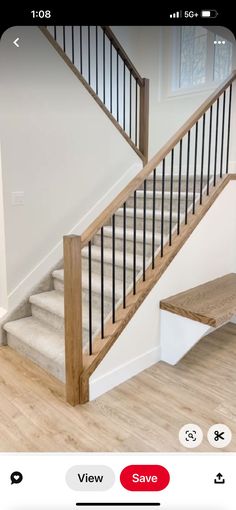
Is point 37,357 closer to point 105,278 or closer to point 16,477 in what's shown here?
point 105,278

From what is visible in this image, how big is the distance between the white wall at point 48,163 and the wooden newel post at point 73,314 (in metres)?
0.87

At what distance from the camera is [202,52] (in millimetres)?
3281

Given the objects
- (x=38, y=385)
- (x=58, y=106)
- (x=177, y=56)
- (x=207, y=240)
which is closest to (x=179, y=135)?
(x=207, y=240)

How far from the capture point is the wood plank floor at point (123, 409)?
1.42 metres

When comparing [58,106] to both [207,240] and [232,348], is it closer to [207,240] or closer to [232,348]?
[207,240]

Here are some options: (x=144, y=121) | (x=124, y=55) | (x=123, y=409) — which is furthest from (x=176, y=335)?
(x=124, y=55)

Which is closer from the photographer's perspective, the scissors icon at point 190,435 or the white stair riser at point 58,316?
the scissors icon at point 190,435

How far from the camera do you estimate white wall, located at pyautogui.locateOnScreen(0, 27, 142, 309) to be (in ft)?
7.32

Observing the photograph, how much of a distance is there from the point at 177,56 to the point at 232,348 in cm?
284

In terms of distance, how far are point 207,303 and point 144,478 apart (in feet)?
4.92

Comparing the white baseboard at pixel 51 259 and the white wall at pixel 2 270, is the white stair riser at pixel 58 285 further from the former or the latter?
the white wall at pixel 2 270

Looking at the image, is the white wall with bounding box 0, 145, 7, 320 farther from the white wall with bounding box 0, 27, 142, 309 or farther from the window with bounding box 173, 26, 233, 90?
the window with bounding box 173, 26, 233, 90

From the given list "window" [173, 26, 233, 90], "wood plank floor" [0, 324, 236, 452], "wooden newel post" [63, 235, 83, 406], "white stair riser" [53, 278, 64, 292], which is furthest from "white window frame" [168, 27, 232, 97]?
"wood plank floor" [0, 324, 236, 452]
